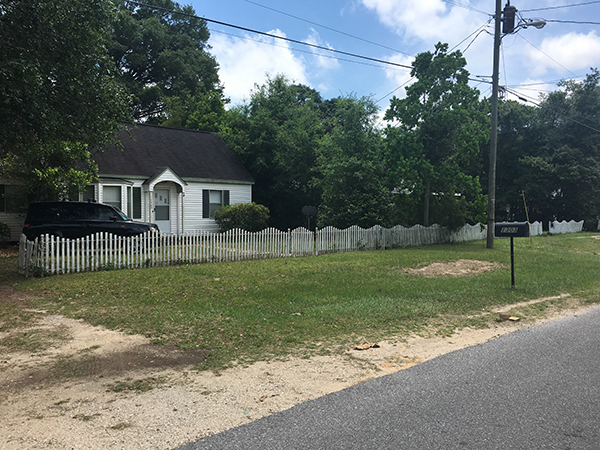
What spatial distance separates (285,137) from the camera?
83.4ft

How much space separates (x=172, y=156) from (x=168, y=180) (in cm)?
297

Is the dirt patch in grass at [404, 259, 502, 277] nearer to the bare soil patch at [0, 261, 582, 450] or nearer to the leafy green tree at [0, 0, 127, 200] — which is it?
the bare soil patch at [0, 261, 582, 450]

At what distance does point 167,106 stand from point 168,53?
6.62 m

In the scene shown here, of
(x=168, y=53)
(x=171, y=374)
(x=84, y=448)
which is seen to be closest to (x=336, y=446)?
(x=84, y=448)

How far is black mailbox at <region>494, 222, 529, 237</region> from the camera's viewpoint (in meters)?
10.0

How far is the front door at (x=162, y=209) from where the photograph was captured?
22578 mm

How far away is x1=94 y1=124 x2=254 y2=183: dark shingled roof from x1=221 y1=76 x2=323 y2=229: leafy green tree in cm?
122

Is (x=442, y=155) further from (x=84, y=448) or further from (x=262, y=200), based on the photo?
(x=84, y=448)

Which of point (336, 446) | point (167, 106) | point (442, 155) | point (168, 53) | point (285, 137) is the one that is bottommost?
point (336, 446)

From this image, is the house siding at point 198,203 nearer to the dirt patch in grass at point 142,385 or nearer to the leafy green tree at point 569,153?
the dirt patch in grass at point 142,385

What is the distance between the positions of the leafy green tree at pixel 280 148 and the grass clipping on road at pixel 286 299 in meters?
11.6

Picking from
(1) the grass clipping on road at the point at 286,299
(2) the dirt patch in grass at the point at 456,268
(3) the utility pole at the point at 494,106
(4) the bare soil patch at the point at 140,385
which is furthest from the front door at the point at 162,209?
(4) the bare soil patch at the point at 140,385

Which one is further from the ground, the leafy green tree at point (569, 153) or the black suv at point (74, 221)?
the leafy green tree at point (569, 153)

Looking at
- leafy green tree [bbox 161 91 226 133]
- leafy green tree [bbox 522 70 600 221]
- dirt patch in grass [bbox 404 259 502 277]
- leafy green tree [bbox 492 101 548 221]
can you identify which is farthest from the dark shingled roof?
leafy green tree [bbox 522 70 600 221]
